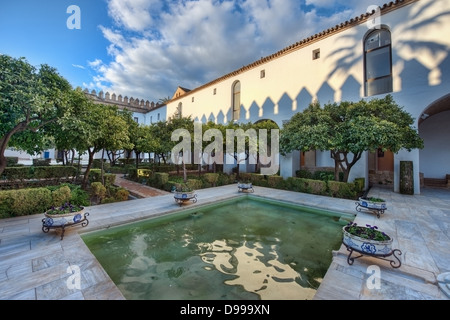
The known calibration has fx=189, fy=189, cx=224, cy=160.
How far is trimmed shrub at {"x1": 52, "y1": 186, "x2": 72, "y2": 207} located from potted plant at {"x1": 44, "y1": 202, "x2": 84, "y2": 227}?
207cm

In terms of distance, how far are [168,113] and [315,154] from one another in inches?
807

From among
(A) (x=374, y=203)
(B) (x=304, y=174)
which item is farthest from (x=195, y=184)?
(A) (x=374, y=203)

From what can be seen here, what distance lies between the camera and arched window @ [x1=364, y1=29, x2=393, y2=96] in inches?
411

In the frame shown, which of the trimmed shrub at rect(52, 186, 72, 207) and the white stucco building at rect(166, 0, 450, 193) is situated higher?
the white stucco building at rect(166, 0, 450, 193)

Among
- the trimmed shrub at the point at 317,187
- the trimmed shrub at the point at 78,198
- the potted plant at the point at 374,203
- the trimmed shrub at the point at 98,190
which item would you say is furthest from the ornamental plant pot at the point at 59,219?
the trimmed shrub at the point at 317,187

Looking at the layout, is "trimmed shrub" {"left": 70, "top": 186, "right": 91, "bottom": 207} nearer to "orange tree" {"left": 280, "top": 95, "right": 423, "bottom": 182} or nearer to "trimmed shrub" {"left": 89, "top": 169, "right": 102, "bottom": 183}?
"trimmed shrub" {"left": 89, "top": 169, "right": 102, "bottom": 183}

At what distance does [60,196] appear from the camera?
6738 mm

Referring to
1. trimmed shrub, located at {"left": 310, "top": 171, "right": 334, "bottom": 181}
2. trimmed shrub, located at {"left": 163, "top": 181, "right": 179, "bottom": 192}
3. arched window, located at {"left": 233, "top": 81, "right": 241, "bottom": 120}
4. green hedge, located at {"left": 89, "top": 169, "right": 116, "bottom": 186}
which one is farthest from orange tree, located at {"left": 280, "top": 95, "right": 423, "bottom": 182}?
green hedge, located at {"left": 89, "top": 169, "right": 116, "bottom": 186}

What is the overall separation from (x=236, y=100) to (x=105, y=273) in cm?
1698

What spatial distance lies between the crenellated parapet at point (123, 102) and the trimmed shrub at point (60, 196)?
2453cm

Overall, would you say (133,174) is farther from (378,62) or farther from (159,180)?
(378,62)

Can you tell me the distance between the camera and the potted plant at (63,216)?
4719 millimetres

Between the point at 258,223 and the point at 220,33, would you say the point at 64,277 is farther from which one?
the point at 220,33

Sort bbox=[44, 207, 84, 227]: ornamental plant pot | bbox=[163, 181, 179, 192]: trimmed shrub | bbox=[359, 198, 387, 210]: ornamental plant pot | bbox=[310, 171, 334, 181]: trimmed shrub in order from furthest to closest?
bbox=[310, 171, 334, 181]: trimmed shrub < bbox=[163, 181, 179, 192]: trimmed shrub < bbox=[359, 198, 387, 210]: ornamental plant pot < bbox=[44, 207, 84, 227]: ornamental plant pot
